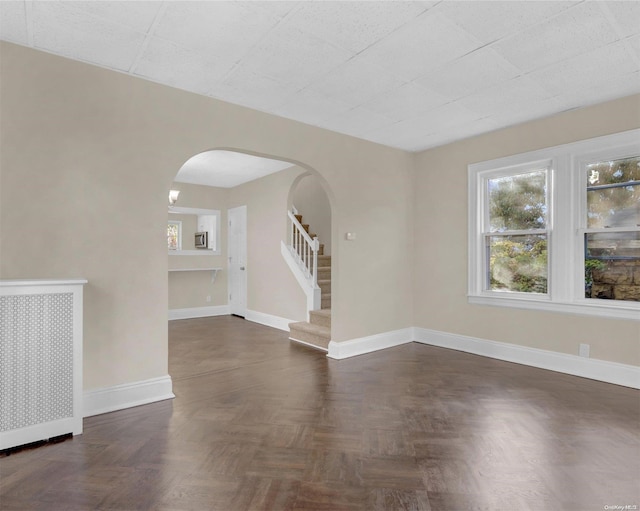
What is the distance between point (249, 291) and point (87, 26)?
16.5 ft

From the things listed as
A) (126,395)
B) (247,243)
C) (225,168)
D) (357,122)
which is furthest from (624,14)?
(247,243)

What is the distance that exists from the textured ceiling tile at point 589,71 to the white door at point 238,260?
5.22 metres

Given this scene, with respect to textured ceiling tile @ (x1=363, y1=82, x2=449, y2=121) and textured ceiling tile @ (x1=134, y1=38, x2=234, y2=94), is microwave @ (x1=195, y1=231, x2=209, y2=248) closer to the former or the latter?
textured ceiling tile @ (x1=134, y1=38, x2=234, y2=94)

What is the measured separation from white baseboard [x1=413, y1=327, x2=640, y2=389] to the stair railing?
186 centimetres

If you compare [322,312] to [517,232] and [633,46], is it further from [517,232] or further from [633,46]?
[633,46]

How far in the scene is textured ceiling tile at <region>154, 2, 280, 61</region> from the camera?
2119mm

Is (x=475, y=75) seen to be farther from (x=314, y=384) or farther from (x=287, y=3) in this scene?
(x=314, y=384)

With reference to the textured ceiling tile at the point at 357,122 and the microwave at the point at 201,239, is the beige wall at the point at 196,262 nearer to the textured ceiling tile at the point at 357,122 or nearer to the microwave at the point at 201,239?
the microwave at the point at 201,239

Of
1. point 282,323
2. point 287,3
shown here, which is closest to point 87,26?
point 287,3

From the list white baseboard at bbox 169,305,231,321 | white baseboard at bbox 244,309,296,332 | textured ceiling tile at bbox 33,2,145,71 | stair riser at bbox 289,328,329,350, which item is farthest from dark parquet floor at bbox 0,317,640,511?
white baseboard at bbox 169,305,231,321

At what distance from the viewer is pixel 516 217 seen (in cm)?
422

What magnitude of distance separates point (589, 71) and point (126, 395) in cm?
458

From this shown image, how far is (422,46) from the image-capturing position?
8.25ft

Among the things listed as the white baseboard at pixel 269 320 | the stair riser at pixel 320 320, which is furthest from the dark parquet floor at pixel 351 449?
the white baseboard at pixel 269 320
